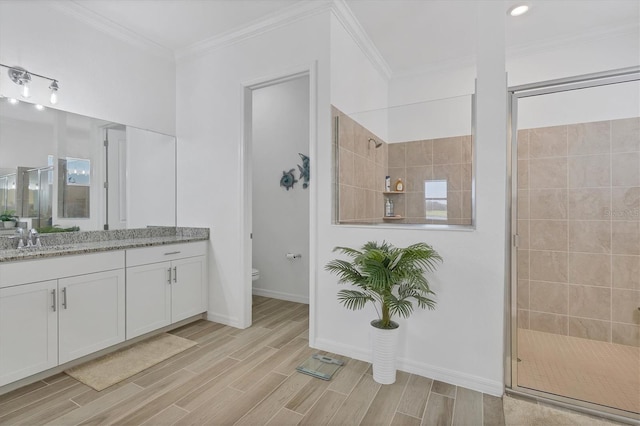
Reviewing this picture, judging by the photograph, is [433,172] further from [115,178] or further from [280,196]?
[115,178]

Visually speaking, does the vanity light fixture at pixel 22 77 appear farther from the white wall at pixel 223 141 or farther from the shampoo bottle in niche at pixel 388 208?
the shampoo bottle in niche at pixel 388 208

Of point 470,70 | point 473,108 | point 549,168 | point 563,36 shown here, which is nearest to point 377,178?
point 473,108

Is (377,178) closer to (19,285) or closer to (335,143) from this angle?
(335,143)

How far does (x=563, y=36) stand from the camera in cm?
297

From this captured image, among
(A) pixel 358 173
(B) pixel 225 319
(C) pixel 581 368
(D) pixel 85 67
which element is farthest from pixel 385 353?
(D) pixel 85 67

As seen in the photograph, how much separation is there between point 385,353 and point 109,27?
11.5 ft

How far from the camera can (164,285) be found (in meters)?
2.77

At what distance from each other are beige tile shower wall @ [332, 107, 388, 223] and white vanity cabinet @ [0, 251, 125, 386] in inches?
73.0

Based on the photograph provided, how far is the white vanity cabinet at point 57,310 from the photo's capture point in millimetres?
1865

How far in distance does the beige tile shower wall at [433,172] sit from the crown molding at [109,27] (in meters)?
2.54

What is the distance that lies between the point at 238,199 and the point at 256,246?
1356 mm

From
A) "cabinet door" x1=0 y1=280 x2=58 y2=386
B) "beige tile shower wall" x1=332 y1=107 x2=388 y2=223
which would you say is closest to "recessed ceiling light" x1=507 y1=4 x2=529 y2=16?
"beige tile shower wall" x1=332 y1=107 x2=388 y2=223

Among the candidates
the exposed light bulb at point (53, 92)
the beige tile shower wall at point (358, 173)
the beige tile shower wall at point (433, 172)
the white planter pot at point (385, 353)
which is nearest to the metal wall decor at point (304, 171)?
the beige tile shower wall at point (358, 173)

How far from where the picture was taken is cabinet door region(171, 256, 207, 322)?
113 inches
